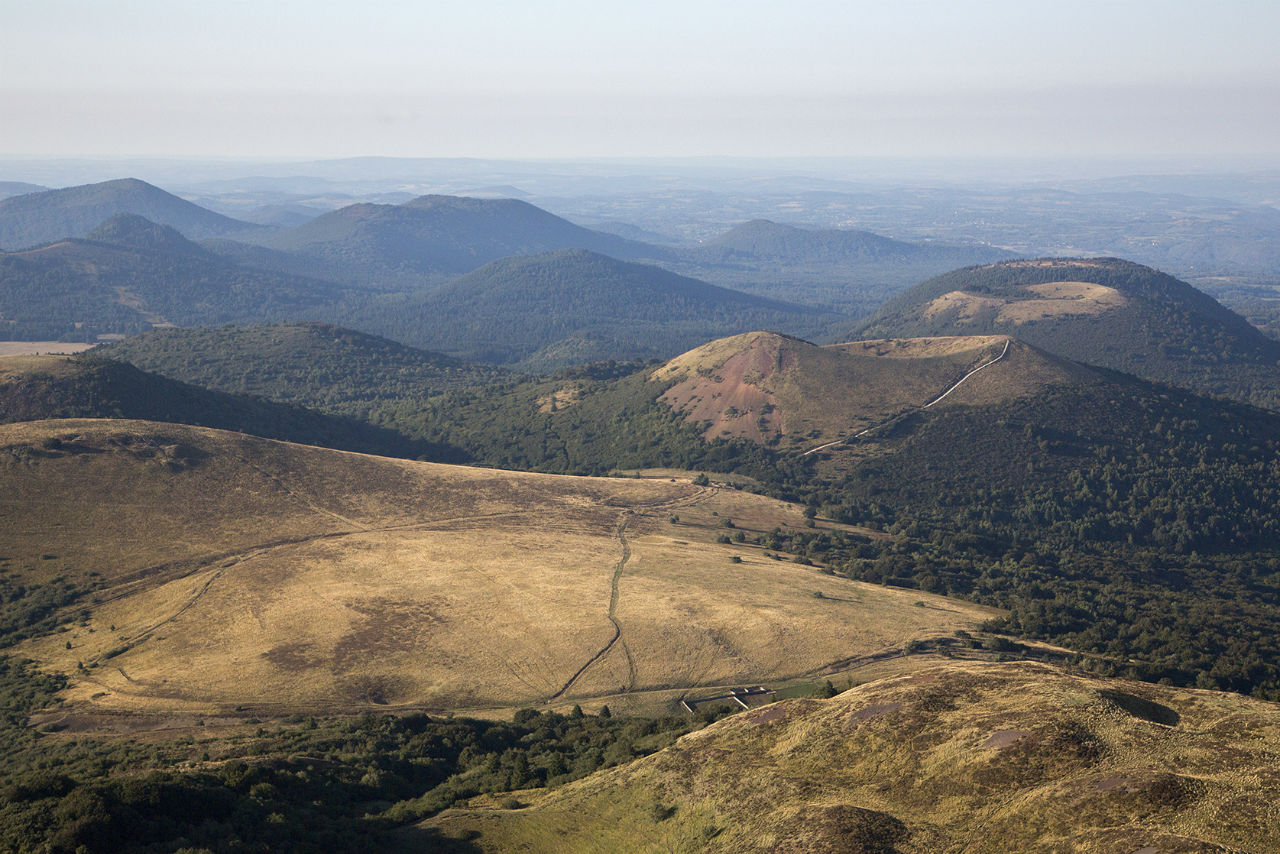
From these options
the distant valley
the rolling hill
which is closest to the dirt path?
the distant valley

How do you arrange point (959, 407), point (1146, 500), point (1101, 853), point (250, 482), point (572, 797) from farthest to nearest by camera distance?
point (959, 407), point (1146, 500), point (250, 482), point (572, 797), point (1101, 853)

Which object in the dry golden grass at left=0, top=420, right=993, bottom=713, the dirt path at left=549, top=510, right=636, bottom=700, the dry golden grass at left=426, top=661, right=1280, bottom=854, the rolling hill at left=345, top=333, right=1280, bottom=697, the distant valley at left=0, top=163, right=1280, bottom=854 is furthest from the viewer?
the rolling hill at left=345, top=333, right=1280, bottom=697

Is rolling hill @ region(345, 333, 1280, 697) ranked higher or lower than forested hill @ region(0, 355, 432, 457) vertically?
lower

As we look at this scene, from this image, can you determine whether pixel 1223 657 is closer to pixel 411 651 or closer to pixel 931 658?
pixel 931 658

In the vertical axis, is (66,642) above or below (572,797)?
below

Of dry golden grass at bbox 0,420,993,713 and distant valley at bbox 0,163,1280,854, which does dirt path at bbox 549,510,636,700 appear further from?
distant valley at bbox 0,163,1280,854

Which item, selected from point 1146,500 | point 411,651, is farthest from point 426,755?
point 1146,500
